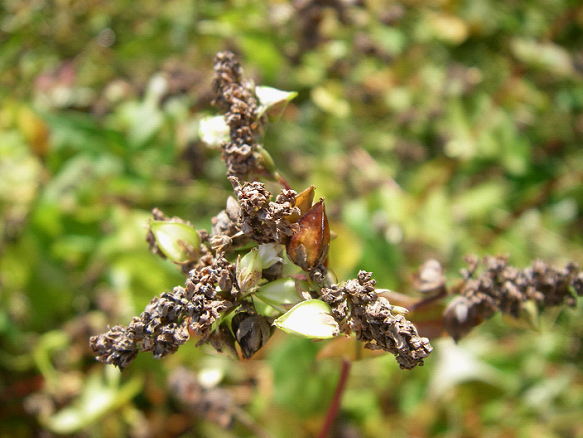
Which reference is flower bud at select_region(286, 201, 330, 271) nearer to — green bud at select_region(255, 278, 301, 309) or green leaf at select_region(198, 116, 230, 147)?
green bud at select_region(255, 278, 301, 309)

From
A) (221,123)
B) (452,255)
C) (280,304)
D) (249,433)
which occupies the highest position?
(221,123)

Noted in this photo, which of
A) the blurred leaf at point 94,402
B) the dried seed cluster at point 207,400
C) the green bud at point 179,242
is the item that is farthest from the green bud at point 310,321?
the blurred leaf at point 94,402

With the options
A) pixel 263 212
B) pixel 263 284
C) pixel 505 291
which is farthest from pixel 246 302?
pixel 505 291

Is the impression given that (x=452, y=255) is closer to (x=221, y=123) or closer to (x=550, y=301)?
(x=550, y=301)

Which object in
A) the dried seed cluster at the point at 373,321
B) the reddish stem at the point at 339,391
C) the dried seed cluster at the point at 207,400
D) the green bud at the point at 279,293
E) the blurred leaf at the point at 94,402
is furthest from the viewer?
the blurred leaf at the point at 94,402

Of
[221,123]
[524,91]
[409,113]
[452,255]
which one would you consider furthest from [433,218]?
[221,123]

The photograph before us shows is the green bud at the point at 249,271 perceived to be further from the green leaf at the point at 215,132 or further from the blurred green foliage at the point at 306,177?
the blurred green foliage at the point at 306,177
